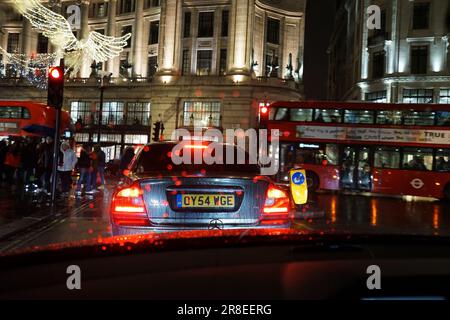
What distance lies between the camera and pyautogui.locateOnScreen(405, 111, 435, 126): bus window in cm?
1997

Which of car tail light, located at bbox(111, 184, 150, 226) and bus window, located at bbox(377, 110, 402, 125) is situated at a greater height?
bus window, located at bbox(377, 110, 402, 125)

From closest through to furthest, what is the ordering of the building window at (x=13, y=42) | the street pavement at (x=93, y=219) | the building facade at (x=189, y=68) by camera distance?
the street pavement at (x=93, y=219) → the building facade at (x=189, y=68) → the building window at (x=13, y=42)

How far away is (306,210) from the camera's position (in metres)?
13.2

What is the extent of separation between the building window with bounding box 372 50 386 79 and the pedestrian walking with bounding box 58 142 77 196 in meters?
32.3

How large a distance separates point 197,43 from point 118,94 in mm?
8804

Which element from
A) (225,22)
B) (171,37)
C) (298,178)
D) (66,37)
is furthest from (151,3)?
(298,178)

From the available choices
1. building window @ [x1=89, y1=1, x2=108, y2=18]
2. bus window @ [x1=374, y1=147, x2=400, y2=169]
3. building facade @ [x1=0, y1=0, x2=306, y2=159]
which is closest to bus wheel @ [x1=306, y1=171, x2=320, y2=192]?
bus window @ [x1=374, y1=147, x2=400, y2=169]

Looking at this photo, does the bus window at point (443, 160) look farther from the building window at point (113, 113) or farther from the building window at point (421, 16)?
the building window at point (113, 113)

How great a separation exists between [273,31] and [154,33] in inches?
446

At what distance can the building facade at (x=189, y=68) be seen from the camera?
41.9m

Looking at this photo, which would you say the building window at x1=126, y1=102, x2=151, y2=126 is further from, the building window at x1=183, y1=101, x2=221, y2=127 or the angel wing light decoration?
the angel wing light decoration

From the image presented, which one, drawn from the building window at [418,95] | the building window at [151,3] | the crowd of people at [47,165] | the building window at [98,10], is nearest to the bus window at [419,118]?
the crowd of people at [47,165]

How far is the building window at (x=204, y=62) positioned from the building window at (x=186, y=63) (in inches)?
33.2
